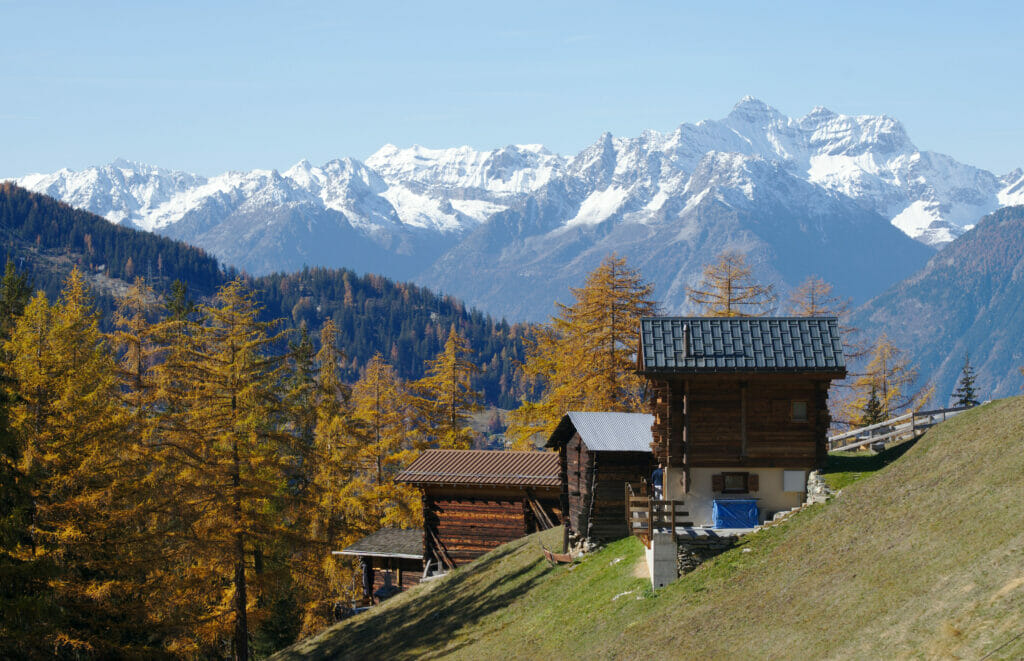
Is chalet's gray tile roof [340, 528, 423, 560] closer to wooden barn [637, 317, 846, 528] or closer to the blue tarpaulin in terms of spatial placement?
wooden barn [637, 317, 846, 528]

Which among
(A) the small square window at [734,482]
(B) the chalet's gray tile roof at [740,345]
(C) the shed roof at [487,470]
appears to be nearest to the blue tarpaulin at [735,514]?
(A) the small square window at [734,482]

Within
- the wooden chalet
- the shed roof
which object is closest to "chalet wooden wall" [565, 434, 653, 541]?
the shed roof

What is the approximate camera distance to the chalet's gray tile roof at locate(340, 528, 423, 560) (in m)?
48.7

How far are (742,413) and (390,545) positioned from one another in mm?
22371

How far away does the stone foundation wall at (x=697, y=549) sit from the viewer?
29.7 metres

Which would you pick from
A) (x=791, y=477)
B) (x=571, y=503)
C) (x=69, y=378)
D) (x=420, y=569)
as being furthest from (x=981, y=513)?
(x=420, y=569)

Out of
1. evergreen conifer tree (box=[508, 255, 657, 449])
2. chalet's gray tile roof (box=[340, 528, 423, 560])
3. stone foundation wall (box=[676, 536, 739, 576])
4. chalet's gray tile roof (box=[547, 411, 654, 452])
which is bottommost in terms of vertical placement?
chalet's gray tile roof (box=[340, 528, 423, 560])

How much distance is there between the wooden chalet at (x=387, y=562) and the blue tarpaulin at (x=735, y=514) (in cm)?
1977

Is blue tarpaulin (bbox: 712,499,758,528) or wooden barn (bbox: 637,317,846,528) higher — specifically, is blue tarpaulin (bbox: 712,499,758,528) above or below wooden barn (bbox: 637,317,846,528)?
below

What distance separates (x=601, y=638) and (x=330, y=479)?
30.1m

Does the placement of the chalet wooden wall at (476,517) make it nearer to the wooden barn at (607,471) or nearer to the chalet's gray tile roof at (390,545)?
the chalet's gray tile roof at (390,545)

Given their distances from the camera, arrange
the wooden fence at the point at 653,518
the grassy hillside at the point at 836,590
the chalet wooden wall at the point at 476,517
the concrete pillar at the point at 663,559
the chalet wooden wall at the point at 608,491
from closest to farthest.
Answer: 1. the grassy hillside at the point at 836,590
2. the concrete pillar at the point at 663,559
3. the wooden fence at the point at 653,518
4. the chalet wooden wall at the point at 608,491
5. the chalet wooden wall at the point at 476,517

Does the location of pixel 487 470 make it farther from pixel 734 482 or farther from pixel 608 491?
pixel 734 482

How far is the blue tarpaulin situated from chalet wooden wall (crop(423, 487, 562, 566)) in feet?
45.4
